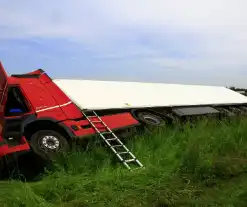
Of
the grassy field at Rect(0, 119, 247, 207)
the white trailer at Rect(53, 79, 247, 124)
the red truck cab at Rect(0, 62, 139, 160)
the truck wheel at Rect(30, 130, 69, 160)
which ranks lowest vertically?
the grassy field at Rect(0, 119, 247, 207)

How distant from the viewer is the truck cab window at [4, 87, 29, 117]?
7.91 m

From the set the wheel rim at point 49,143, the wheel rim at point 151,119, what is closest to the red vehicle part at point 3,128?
the wheel rim at point 49,143

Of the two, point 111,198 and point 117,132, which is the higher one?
point 117,132

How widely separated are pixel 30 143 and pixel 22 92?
149 centimetres

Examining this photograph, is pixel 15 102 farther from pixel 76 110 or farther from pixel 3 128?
pixel 76 110

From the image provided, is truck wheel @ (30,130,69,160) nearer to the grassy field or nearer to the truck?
the truck

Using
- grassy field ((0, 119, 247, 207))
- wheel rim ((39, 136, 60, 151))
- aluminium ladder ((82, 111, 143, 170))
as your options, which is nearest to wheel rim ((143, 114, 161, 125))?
aluminium ladder ((82, 111, 143, 170))

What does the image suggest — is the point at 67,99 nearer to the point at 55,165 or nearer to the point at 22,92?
the point at 22,92

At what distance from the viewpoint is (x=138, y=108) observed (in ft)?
32.3

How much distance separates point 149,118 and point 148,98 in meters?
1.21

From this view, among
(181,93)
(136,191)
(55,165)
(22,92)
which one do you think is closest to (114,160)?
(55,165)

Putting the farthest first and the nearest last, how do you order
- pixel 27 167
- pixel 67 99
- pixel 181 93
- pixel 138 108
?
pixel 181 93 < pixel 138 108 < pixel 67 99 < pixel 27 167

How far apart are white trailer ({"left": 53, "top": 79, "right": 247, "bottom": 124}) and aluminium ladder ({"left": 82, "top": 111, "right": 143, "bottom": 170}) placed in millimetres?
551

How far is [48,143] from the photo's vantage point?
7.19 m
